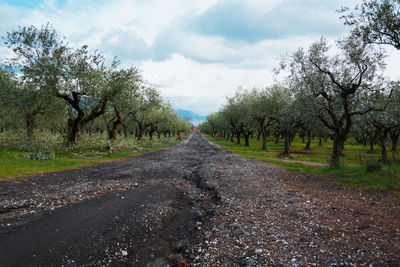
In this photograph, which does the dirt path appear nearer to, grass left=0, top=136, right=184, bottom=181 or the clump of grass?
grass left=0, top=136, right=184, bottom=181

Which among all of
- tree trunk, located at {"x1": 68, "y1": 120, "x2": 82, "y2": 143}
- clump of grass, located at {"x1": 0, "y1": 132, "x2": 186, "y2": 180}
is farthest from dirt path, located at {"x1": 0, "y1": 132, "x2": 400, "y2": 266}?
tree trunk, located at {"x1": 68, "y1": 120, "x2": 82, "y2": 143}

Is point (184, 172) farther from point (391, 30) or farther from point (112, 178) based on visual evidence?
point (391, 30)

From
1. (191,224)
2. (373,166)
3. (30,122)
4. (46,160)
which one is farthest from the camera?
(30,122)

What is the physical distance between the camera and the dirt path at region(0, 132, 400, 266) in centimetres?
722

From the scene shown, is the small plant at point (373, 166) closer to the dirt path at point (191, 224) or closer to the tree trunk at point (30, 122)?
the dirt path at point (191, 224)

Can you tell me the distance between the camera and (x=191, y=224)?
10.1 m

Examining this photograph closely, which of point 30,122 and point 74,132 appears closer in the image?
point 74,132

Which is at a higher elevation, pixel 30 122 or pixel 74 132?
pixel 30 122

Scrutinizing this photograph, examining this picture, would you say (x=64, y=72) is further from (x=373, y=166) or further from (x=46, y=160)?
(x=373, y=166)

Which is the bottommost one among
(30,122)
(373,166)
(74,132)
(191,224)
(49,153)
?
(191,224)

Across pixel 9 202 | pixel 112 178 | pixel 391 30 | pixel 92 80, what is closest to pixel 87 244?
pixel 9 202

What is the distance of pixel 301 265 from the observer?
680 cm

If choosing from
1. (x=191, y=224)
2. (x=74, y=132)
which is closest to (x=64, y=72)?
(x=74, y=132)

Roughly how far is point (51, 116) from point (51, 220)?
111ft
